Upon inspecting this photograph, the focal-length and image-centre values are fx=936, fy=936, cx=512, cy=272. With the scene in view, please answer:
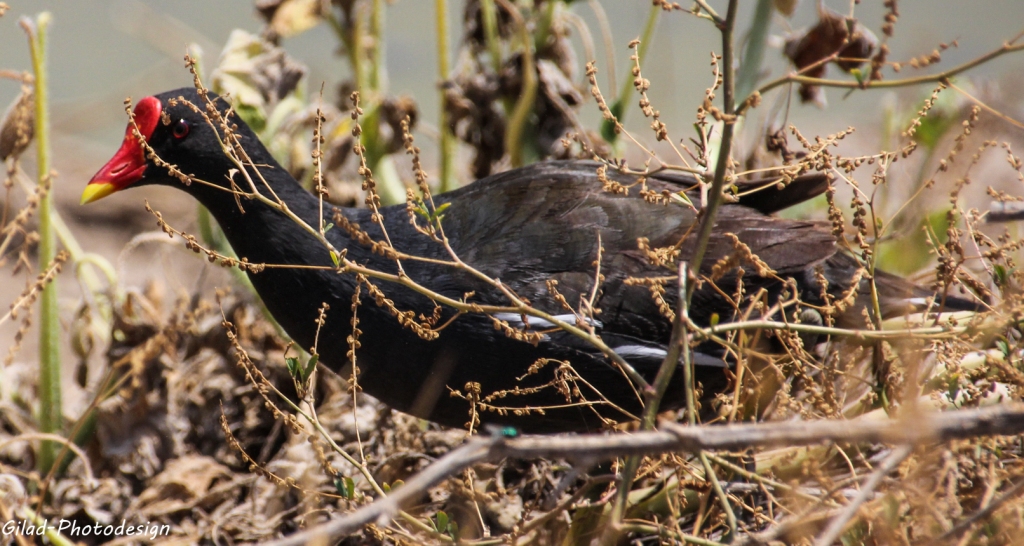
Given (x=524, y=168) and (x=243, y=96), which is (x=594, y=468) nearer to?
(x=524, y=168)

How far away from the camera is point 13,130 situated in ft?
8.62

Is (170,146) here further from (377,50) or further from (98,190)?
(377,50)

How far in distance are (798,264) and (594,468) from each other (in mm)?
839

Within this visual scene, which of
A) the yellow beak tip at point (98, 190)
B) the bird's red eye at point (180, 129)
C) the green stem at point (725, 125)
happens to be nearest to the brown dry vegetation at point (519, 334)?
the green stem at point (725, 125)

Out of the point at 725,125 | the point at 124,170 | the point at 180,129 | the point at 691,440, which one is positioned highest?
the point at 725,125

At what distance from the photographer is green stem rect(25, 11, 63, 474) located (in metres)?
2.67

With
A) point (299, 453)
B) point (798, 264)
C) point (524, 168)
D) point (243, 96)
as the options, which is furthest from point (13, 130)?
point (798, 264)

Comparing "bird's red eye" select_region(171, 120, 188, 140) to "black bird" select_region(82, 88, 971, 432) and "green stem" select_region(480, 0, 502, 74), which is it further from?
"green stem" select_region(480, 0, 502, 74)

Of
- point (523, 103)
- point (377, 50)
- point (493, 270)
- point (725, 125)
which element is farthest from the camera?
point (377, 50)

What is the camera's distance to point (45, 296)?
9.14 feet

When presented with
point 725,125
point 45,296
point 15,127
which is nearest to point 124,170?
point 15,127

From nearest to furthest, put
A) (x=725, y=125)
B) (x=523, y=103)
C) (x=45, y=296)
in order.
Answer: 1. (x=725, y=125)
2. (x=45, y=296)
3. (x=523, y=103)

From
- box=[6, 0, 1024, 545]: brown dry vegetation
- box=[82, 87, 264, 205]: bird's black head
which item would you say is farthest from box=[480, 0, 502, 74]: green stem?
box=[82, 87, 264, 205]: bird's black head

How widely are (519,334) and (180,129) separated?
4.12 feet
